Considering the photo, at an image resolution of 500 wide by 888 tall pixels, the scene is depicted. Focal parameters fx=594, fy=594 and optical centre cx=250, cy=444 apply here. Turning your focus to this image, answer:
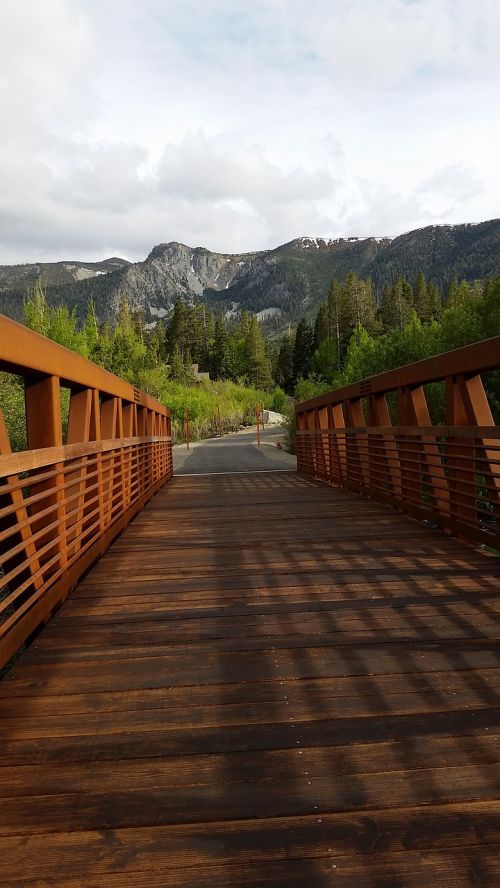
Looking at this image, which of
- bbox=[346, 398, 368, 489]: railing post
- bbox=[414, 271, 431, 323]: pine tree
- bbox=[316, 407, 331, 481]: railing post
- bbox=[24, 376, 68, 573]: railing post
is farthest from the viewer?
bbox=[414, 271, 431, 323]: pine tree

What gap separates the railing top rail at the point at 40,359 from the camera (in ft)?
8.61

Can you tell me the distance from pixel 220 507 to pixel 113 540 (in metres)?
2.42

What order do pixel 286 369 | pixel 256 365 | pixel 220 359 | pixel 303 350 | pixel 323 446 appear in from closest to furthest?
pixel 323 446 < pixel 220 359 < pixel 256 365 < pixel 303 350 < pixel 286 369

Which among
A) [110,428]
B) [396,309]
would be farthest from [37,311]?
[396,309]

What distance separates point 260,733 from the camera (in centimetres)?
204

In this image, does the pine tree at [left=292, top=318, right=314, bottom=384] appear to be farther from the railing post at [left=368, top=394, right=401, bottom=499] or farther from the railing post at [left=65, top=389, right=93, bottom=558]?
the railing post at [left=65, top=389, right=93, bottom=558]

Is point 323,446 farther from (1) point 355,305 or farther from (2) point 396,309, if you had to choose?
(2) point 396,309

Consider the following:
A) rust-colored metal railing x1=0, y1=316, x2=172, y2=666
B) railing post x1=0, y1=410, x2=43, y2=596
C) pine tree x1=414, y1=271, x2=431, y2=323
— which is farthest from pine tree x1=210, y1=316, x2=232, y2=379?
railing post x1=0, y1=410, x2=43, y2=596

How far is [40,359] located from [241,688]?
1.89 m

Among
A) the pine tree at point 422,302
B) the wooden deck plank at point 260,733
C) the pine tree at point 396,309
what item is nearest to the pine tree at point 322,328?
the pine tree at point 396,309

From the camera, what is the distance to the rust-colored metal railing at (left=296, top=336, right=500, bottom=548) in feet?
14.1

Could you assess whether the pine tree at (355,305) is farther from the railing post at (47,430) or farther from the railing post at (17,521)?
the railing post at (17,521)

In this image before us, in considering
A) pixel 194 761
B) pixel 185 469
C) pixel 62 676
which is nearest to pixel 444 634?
pixel 194 761

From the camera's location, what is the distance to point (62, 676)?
2.54 meters
